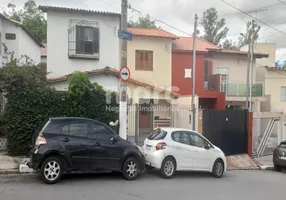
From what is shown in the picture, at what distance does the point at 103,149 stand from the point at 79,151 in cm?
71

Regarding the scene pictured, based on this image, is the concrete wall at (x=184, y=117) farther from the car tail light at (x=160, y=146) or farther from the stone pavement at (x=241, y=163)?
the car tail light at (x=160, y=146)

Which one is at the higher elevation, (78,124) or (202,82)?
(202,82)

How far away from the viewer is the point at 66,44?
18969 mm

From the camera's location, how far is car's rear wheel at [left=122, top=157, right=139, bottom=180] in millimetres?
8992

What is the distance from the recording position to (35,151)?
8000 mm

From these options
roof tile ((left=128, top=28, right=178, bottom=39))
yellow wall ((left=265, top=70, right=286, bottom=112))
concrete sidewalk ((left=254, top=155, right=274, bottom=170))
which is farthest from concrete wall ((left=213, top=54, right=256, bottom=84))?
concrete sidewalk ((left=254, top=155, right=274, bottom=170))

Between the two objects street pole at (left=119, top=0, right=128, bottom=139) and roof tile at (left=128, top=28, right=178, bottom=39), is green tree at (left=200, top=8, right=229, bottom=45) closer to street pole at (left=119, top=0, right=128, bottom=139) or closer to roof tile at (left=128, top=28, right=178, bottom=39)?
roof tile at (left=128, top=28, right=178, bottom=39)

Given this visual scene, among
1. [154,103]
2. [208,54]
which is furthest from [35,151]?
[208,54]

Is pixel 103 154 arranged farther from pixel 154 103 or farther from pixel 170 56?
pixel 170 56

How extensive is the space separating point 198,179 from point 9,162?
21.1 feet

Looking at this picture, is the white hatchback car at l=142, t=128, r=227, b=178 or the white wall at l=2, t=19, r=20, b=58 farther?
the white wall at l=2, t=19, r=20, b=58

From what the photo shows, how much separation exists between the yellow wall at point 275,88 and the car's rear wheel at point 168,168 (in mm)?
23478

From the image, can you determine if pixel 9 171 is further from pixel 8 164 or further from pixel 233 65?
pixel 233 65

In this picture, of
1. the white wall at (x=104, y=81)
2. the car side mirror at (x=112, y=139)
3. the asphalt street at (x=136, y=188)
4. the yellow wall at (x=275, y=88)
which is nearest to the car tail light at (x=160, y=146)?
the asphalt street at (x=136, y=188)
